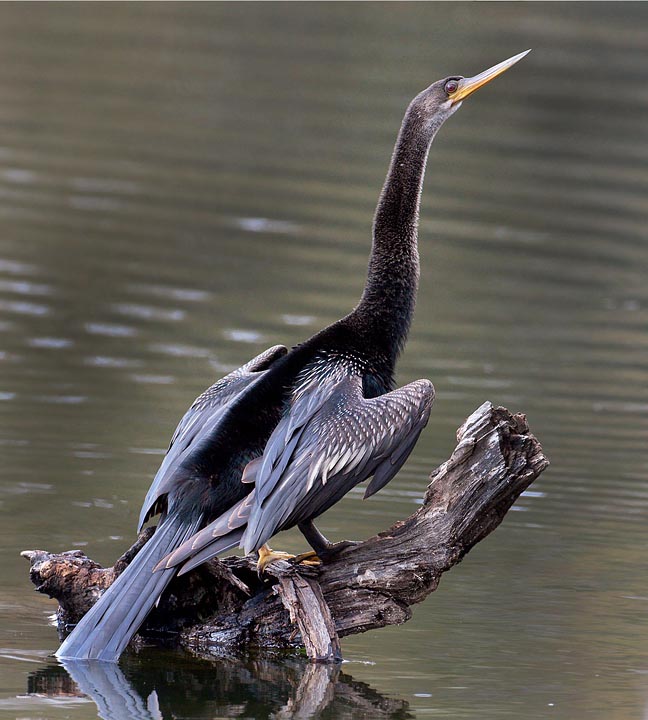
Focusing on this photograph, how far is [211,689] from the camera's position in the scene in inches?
219

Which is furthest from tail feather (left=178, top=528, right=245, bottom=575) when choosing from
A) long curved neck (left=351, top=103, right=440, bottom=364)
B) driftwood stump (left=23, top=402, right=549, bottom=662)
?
long curved neck (left=351, top=103, right=440, bottom=364)

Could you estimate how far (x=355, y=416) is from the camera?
6004mm

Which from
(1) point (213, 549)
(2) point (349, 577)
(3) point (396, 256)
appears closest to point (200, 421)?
(1) point (213, 549)

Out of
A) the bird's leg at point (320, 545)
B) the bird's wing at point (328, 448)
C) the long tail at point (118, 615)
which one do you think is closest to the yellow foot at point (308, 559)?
the bird's leg at point (320, 545)

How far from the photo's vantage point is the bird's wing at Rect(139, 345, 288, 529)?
19.7 ft

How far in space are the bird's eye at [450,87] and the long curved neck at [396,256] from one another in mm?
262

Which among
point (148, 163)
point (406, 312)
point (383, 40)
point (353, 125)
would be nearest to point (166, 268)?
point (148, 163)

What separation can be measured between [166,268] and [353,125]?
5542mm

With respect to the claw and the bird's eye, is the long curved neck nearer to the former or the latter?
the bird's eye

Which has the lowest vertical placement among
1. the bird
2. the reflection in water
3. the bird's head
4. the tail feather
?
the reflection in water

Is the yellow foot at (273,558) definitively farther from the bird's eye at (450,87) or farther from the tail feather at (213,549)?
the bird's eye at (450,87)

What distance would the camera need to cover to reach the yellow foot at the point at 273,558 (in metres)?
5.87

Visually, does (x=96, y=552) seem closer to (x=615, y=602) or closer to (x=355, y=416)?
(x=355, y=416)

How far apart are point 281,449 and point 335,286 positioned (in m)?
6.79
